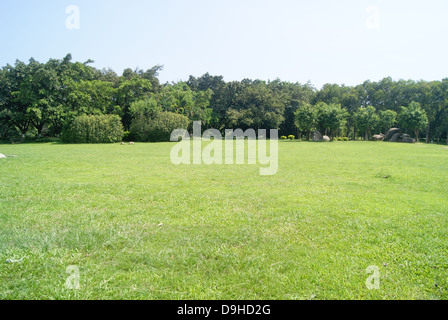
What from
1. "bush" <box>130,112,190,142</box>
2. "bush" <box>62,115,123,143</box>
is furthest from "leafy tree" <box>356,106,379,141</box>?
"bush" <box>62,115,123,143</box>

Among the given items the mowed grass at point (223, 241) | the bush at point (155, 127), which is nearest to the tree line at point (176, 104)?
the bush at point (155, 127)

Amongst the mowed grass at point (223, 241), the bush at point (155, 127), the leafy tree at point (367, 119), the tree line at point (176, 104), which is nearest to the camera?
the mowed grass at point (223, 241)

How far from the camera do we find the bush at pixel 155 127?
34.1 meters

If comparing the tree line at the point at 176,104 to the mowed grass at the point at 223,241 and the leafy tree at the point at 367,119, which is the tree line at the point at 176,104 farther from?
the mowed grass at the point at 223,241

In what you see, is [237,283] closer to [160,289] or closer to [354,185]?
[160,289]

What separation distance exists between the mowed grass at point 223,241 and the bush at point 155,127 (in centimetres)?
2818

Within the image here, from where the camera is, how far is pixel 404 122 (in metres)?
40.1

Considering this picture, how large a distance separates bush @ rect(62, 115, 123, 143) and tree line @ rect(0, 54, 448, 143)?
0.18 metres

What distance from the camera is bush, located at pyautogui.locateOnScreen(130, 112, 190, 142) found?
34062 mm

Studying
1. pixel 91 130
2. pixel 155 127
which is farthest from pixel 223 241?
pixel 155 127
